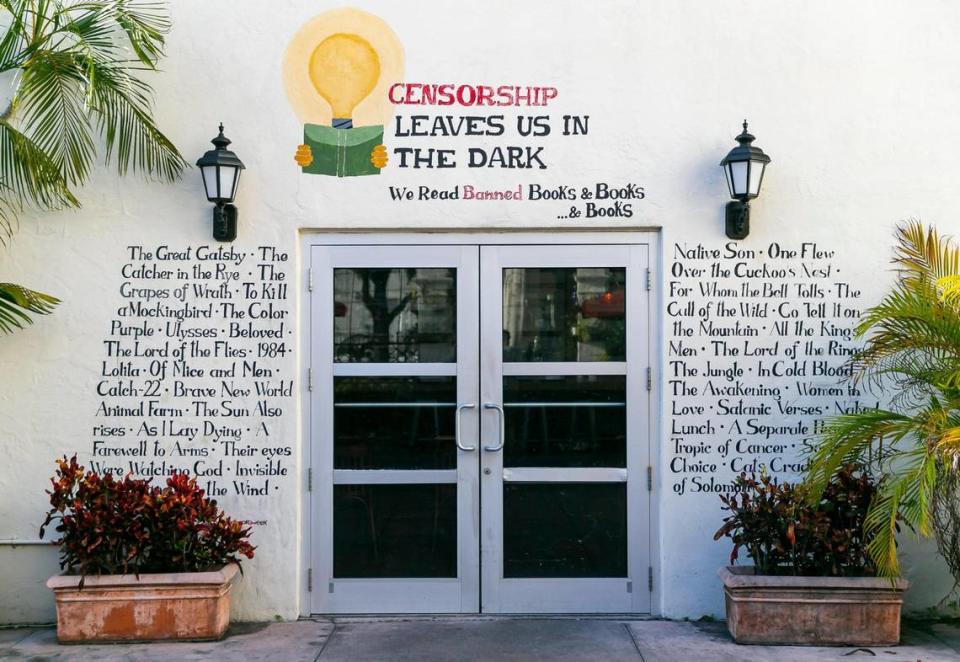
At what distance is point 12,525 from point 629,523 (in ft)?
11.9

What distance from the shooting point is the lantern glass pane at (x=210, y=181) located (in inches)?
210

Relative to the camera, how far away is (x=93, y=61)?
5.04 metres

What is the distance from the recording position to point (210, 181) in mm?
5340

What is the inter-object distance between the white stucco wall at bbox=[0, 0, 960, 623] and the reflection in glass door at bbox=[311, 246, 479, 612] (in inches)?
7.6

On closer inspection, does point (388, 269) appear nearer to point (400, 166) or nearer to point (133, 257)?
point (400, 166)

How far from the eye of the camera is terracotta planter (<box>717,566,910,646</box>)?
4.93m

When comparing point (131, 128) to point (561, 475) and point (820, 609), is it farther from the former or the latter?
point (820, 609)

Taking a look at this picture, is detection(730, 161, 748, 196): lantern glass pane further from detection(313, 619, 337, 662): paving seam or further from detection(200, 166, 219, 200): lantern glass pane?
detection(313, 619, 337, 662): paving seam

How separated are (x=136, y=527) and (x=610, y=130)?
346cm

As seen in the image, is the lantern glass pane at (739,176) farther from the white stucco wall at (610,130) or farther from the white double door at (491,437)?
the white double door at (491,437)

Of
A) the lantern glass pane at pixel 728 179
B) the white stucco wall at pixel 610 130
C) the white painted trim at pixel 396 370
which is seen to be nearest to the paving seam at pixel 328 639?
the white stucco wall at pixel 610 130

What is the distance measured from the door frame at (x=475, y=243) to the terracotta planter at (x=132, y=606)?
0.70 m

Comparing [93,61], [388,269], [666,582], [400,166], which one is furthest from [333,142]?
[666,582]

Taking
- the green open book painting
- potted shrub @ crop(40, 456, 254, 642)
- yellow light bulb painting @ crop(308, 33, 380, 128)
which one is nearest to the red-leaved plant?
potted shrub @ crop(40, 456, 254, 642)
